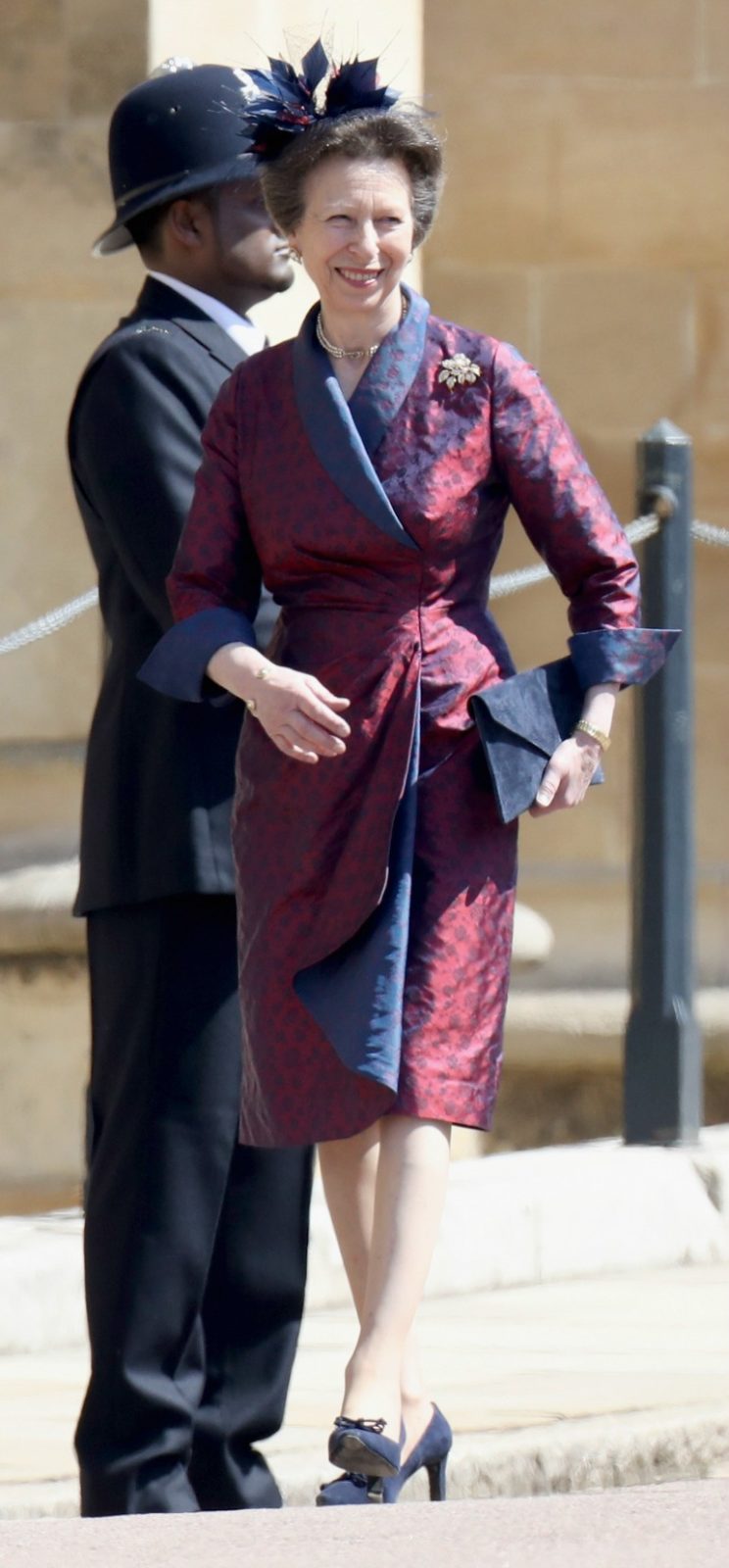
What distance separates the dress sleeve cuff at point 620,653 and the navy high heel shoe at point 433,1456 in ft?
2.46

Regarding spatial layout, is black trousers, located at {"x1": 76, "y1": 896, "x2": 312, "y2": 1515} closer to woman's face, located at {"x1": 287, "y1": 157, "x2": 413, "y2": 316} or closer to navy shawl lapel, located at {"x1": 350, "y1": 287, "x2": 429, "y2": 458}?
navy shawl lapel, located at {"x1": 350, "y1": 287, "x2": 429, "y2": 458}

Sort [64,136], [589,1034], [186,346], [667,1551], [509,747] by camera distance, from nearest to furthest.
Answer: [667,1551] → [509,747] → [186,346] → [64,136] → [589,1034]

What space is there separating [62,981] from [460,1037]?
9.22 ft

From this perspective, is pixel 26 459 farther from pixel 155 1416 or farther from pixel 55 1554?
pixel 55 1554

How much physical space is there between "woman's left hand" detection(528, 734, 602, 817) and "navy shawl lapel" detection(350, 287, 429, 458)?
0.35 meters

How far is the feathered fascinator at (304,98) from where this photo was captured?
3449 mm

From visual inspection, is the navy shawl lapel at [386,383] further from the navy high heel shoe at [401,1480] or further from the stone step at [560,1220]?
the stone step at [560,1220]

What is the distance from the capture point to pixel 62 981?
6141 millimetres

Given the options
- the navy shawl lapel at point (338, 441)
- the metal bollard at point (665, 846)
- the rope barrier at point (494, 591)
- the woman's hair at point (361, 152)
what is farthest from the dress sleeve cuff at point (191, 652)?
the metal bollard at point (665, 846)

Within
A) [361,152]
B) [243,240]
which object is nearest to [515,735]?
[361,152]

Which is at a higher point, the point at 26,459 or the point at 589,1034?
the point at 26,459

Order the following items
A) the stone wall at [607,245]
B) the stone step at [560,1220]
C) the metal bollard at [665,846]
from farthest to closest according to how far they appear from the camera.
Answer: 1. the stone wall at [607,245]
2. the metal bollard at [665,846]
3. the stone step at [560,1220]

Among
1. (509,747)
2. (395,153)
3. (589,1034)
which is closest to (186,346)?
(395,153)

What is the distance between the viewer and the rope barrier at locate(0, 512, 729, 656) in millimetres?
4984
